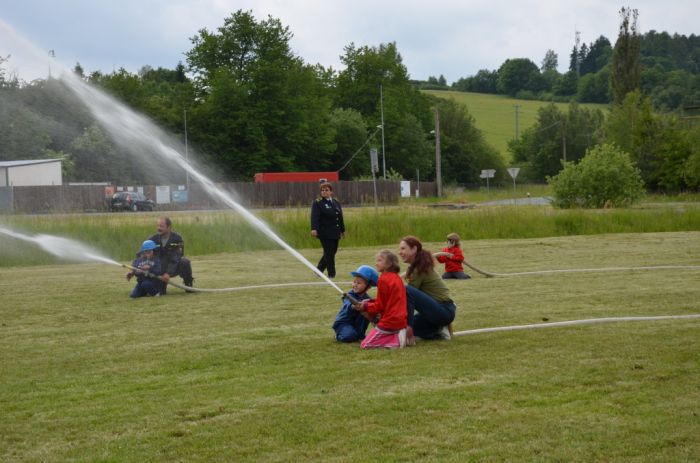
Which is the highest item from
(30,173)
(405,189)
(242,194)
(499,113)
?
(499,113)

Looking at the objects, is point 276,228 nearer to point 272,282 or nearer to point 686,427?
point 272,282

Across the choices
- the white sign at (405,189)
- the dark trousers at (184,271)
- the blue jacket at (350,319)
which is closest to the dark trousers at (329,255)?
the dark trousers at (184,271)

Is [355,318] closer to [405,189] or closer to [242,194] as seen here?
[242,194]

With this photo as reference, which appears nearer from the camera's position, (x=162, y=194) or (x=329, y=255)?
(x=329, y=255)

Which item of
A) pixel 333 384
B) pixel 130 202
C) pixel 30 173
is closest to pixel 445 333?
pixel 333 384

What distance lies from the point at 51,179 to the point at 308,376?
58068mm

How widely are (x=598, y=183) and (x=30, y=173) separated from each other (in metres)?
38.7

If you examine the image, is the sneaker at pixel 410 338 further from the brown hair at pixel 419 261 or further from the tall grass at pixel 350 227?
the tall grass at pixel 350 227

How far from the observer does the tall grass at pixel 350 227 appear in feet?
85.5

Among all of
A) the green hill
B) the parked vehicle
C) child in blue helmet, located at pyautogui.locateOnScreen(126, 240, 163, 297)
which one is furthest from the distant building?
the green hill

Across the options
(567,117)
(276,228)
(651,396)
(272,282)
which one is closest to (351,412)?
(651,396)

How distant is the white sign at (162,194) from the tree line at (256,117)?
20.6 ft

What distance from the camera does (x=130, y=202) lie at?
5628cm

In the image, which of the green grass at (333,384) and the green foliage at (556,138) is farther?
the green foliage at (556,138)
